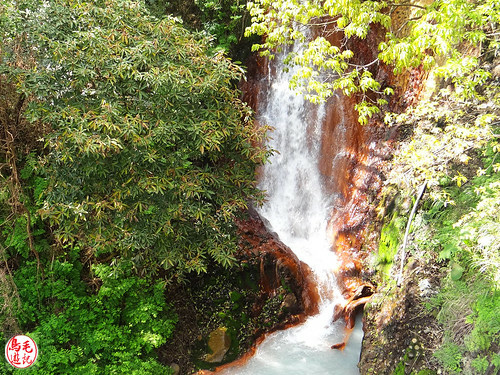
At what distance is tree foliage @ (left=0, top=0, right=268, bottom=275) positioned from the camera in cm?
500

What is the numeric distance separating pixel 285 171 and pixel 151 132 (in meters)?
6.96

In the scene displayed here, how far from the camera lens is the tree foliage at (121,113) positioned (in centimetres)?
500

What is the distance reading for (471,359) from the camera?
484 cm

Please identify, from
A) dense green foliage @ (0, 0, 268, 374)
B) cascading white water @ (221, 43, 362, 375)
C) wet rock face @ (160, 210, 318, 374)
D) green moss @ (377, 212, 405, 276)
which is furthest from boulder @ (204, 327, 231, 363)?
green moss @ (377, 212, 405, 276)

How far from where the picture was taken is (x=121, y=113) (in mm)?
5117

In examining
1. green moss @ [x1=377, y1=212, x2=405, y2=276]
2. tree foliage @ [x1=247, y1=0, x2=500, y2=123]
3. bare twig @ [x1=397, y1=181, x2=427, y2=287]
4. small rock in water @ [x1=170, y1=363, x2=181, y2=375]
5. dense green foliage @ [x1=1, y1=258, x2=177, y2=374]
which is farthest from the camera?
green moss @ [x1=377, y1=212, x2=405, y2=276]

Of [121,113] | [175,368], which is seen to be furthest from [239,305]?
[121,113]

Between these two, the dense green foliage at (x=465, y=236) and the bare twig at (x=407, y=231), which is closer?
the dense green foliage at (x=465, y=236)

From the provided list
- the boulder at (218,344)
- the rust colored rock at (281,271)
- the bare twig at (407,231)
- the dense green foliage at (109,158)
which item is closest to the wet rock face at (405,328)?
the bare twig at (407,231)

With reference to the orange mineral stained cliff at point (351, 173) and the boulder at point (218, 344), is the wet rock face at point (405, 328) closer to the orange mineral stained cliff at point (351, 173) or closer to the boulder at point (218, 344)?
the orange mineral stained cliff at point (351, 173)

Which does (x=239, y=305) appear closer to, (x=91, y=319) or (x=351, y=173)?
(x=91, y=319)

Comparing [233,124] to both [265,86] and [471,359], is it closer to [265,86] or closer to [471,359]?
[471,359]

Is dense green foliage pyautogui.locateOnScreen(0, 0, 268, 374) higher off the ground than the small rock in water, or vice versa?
dense green foliage pyautogui.locateOnScreen(0, 0, 268, 374)

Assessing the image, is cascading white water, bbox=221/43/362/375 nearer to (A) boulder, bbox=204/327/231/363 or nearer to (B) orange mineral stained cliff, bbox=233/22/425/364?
(B) orange mineral stained cliff, bbox=233/22/425/364
